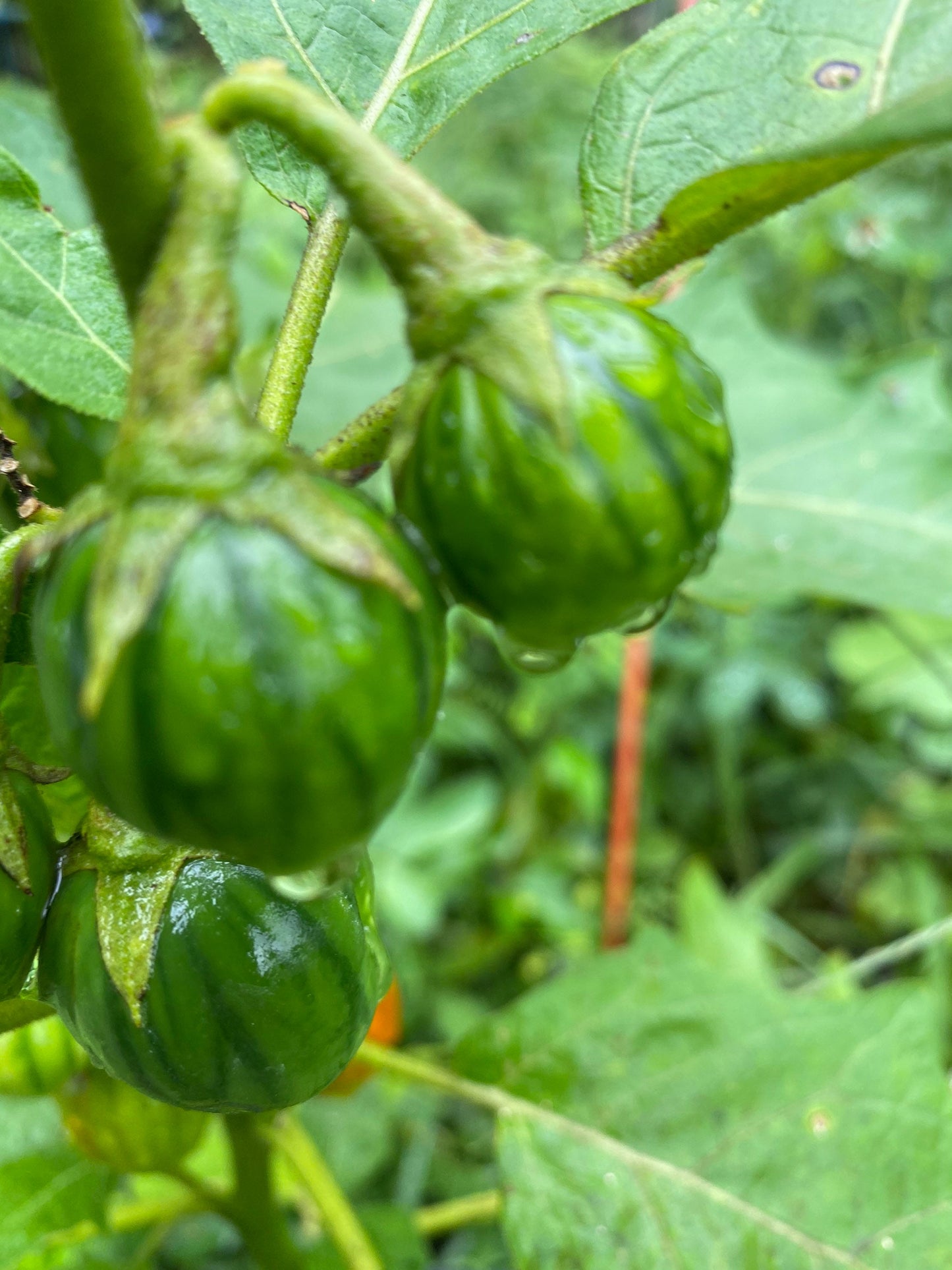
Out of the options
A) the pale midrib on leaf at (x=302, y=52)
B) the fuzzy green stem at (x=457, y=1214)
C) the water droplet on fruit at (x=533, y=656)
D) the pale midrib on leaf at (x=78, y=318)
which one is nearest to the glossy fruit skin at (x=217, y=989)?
the water droplet on fruit at (x=533, y=656)

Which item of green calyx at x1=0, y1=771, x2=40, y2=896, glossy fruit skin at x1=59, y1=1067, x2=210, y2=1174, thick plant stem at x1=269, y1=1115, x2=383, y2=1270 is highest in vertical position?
green calyx at x1=0, y1=771, x2=40, y2=896

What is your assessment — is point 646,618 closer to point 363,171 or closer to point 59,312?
point 363,171

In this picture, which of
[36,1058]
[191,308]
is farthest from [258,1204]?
[191,308]

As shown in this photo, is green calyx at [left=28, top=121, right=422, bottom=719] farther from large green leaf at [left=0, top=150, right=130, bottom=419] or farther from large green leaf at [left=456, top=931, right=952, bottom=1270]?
large green leaf at [left=456, top=931, right=952, bottom=1270]

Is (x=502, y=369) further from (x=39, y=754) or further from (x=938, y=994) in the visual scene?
(x=938, y=994)

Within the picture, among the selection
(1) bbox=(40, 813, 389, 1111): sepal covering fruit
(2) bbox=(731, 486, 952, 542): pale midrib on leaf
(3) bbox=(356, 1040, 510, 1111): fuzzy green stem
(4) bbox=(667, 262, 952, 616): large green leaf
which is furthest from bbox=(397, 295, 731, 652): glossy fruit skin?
(2) bbox=(731, 486, 952, 542): pale midrib on leaf

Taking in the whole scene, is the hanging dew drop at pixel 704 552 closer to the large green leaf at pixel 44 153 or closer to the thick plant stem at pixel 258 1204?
the thick plant stem at pixel 258 1204

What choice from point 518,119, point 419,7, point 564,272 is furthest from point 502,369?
point 518,119

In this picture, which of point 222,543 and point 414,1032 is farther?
point 414,1032
